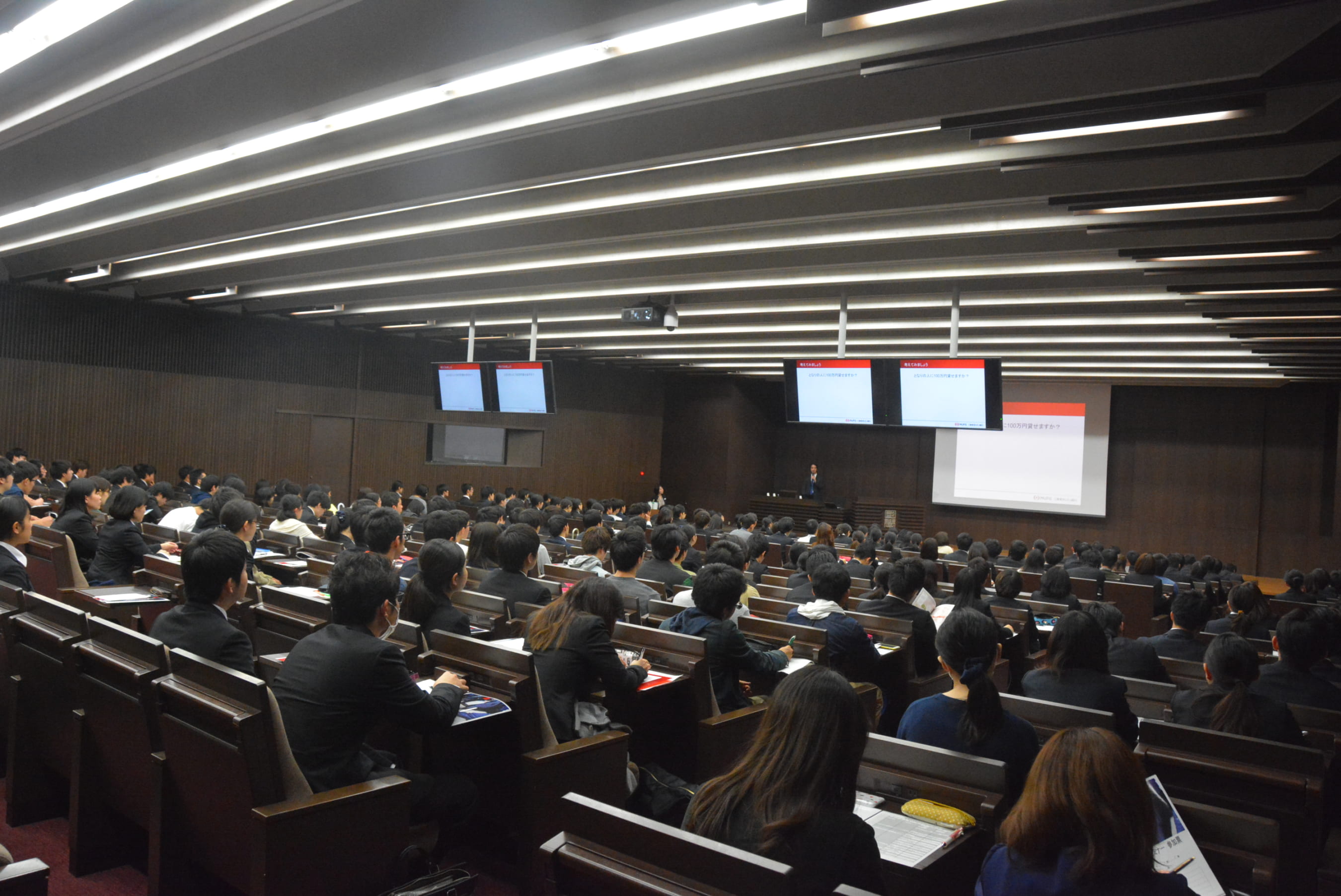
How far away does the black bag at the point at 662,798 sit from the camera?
2854 mm

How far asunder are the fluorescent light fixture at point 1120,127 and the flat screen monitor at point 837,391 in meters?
3.81

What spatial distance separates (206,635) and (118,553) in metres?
3.21

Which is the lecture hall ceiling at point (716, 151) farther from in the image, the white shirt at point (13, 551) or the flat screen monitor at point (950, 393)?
the white shirt at point (13, 551)

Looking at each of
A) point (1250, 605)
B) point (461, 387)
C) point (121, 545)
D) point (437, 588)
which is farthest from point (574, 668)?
point (461, 387)

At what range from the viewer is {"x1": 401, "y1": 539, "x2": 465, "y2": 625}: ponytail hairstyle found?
3.92m

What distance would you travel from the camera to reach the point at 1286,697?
3734 millimetres

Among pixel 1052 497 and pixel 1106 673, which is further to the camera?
pixel 1052 497

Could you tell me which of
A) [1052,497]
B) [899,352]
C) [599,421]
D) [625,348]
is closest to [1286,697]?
[899,352]

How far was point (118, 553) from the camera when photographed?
5.45 m

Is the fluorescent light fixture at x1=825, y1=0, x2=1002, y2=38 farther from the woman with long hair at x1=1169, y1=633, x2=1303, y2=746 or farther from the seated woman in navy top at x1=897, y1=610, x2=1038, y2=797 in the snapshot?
the woman with long hair at x1=1169, y1=633, x2=1303, y2=746

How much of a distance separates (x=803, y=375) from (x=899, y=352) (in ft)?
14.1

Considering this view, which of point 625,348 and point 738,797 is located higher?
point 625,348

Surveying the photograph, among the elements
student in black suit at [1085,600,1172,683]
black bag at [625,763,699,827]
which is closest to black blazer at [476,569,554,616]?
black bag at [625,763,699,827]

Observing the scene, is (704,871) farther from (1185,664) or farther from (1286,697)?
(1185,664)
